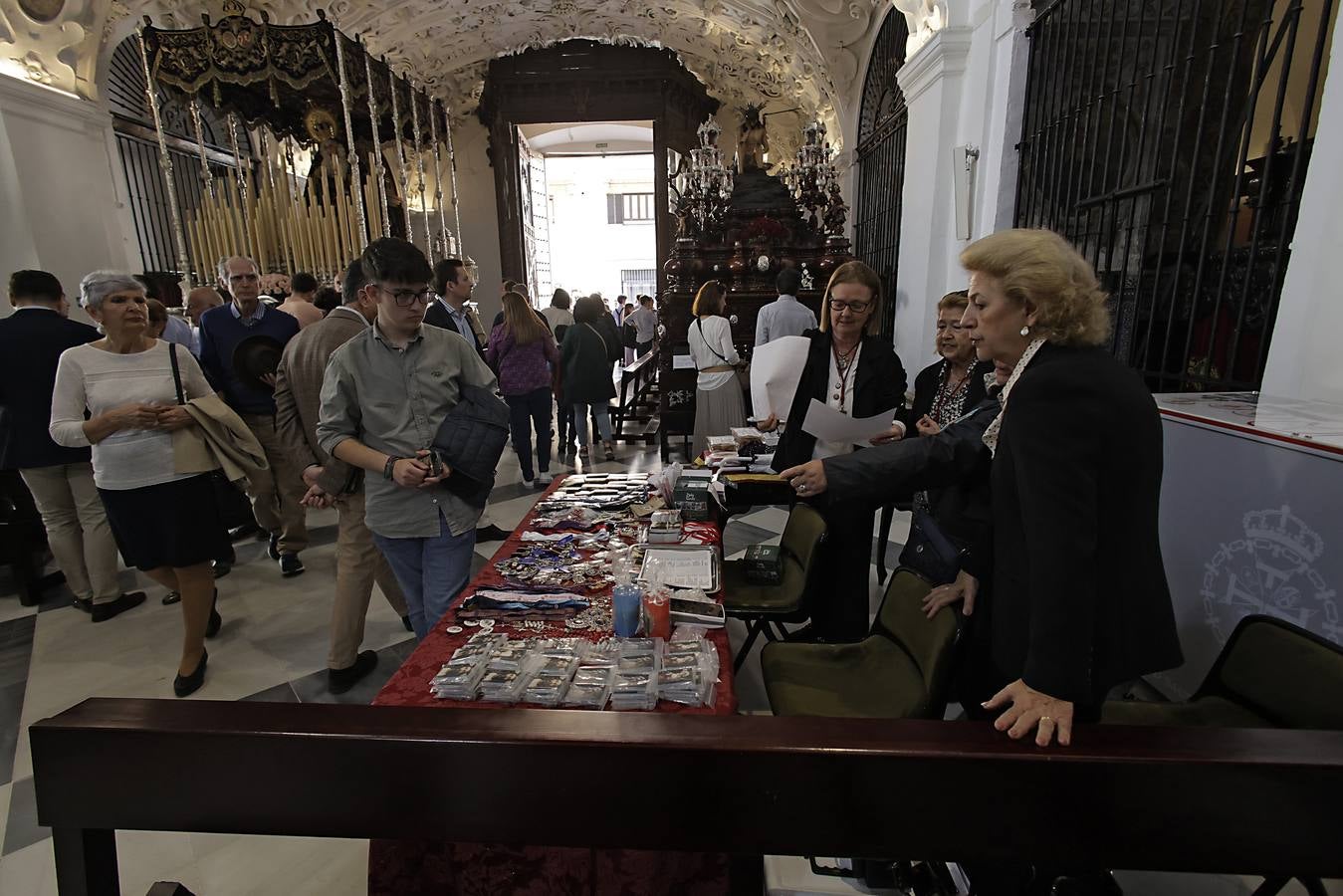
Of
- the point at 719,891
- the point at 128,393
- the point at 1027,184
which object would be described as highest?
the point at 1027,184

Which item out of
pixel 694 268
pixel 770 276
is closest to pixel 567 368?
pixel 694 268

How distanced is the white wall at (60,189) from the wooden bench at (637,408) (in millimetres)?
5121

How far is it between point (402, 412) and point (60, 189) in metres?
6.19

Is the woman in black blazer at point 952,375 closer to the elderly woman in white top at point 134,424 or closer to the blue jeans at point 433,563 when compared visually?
the blue jeans at point 433,563

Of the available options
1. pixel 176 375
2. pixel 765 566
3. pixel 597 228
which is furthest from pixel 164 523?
pixel 597 228

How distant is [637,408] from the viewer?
8883 mm

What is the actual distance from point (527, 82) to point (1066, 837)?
13.7 meters

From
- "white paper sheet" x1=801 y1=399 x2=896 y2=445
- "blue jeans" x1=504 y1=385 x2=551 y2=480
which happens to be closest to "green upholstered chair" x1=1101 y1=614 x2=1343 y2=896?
"white paper sheet" x1=801 y1=399 x2=896 y2=445

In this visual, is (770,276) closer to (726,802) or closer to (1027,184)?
(1027,184)

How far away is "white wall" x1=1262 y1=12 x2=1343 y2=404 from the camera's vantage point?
2113 mm

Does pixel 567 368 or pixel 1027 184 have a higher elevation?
pixel 1027 184

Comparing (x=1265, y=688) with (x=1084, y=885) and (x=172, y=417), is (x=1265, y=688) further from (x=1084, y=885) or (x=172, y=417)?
(x=172, y=417)

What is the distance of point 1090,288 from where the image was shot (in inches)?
48.3

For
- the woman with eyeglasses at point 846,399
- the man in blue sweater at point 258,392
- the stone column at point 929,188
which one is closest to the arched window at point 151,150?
the man in blue sweater at point 258,392
